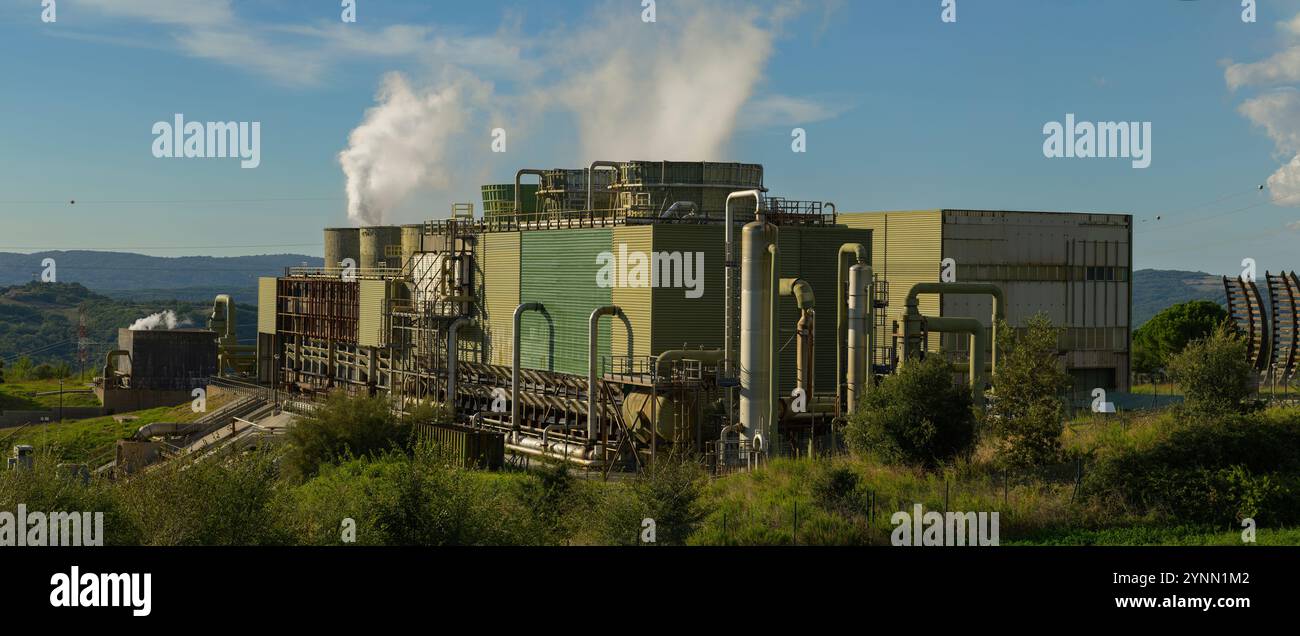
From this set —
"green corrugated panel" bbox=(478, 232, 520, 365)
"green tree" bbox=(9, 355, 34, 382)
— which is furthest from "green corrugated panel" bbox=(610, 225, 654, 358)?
"green tree" bbox=(9, 355, 34, 382)

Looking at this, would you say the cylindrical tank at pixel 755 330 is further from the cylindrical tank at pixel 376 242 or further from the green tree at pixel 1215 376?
the cylindrical tank at pixel 376 242

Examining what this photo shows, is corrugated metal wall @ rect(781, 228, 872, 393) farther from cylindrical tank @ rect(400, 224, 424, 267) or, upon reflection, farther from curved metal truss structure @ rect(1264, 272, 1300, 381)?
cylindrical tank @ rect(400, 224, 424, 267)

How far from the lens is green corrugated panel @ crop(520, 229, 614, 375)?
43781mm

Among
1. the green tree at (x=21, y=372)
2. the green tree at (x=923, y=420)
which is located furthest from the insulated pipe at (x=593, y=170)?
the green tree at (x=21, y=372)

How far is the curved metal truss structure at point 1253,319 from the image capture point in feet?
174

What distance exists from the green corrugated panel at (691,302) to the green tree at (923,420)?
10.6 meters

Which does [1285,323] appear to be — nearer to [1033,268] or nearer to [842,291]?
[1033,268]

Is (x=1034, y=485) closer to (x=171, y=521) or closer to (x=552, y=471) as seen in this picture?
(x=552, y=471)

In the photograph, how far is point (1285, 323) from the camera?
53.5m

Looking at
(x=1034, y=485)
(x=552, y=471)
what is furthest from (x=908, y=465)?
(x=552, y=471)

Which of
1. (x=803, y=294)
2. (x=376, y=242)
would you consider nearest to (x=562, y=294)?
(x=803, y=294)

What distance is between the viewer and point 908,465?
102 ft

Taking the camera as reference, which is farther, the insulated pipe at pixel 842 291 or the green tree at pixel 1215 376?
the insulated pipe at pixel 842 291
